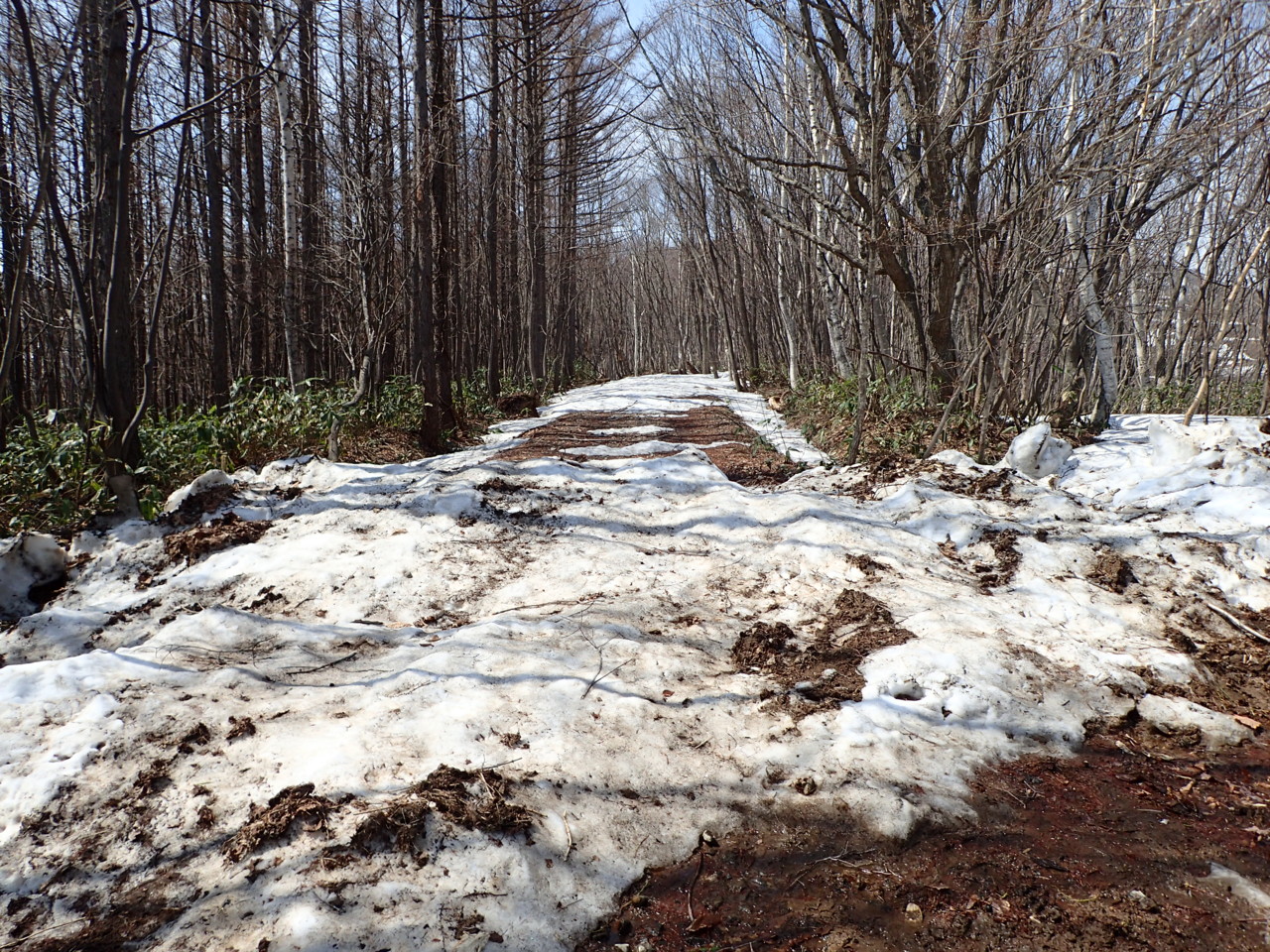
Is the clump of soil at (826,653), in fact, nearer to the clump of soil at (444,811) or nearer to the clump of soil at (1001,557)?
the clump of soil at (1001,557)

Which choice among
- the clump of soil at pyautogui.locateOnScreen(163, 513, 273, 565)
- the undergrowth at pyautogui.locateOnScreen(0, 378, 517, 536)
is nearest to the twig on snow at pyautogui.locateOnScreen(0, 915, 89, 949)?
the clump of soil at pyautogui.locateOnScreen(163, 513, 273, 565)

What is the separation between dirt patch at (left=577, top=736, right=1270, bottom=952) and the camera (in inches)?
70.1

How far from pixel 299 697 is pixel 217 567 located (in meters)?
1.80

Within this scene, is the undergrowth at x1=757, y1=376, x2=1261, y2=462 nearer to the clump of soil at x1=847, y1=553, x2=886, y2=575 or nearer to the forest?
the forest

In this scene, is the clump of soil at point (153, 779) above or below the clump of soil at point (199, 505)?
below

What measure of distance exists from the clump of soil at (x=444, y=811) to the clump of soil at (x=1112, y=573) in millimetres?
3319

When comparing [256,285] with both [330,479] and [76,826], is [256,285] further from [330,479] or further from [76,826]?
[76,826]

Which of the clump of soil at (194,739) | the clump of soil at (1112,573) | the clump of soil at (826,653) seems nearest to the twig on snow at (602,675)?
the clump of soil at (826,653)

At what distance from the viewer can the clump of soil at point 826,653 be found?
2842 millimetres

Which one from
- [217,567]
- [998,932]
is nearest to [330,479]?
[217,567]

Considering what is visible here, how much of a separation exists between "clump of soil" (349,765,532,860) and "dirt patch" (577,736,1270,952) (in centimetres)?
43

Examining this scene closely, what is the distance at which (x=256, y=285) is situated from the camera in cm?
Answer: 1191

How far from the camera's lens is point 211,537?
4332 millimetres

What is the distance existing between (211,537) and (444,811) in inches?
124
